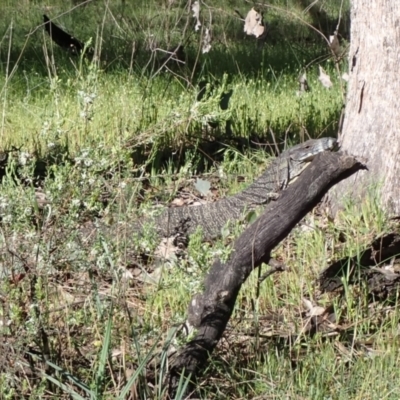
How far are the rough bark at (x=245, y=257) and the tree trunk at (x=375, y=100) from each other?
1.26 metres

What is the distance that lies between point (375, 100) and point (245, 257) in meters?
1.89

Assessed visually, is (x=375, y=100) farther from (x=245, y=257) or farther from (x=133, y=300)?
(x=245, y=257)

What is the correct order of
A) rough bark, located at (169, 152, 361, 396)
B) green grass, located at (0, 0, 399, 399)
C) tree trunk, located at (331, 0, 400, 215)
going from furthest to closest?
tree trunk, located at (331, 0, 400, 215) → rough bark, located at (169, 152, 361, 396) → green grass, located at (0, 0, 399, 399)

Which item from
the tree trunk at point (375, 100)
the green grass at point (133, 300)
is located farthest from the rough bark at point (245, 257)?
the tree trunk at point (375, 100)

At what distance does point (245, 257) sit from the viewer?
2998 mm

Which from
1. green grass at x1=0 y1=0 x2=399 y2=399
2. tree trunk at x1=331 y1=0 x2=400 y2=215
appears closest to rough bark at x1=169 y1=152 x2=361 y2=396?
green grass at x1=0 y1=0 x2=399 y2=399

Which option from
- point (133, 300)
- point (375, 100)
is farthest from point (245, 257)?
point (375, 100)

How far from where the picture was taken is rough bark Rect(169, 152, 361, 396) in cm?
288

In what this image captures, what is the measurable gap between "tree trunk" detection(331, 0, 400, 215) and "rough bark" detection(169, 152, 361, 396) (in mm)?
1257

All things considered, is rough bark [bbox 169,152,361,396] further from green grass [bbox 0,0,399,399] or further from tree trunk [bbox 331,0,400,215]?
tree trunk [bbox 331,0,400,215]

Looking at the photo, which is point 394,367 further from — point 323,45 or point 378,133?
point 323,45

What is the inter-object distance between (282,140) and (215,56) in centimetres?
267

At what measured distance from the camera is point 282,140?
5840mm

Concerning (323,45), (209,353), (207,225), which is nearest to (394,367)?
(209,353)
